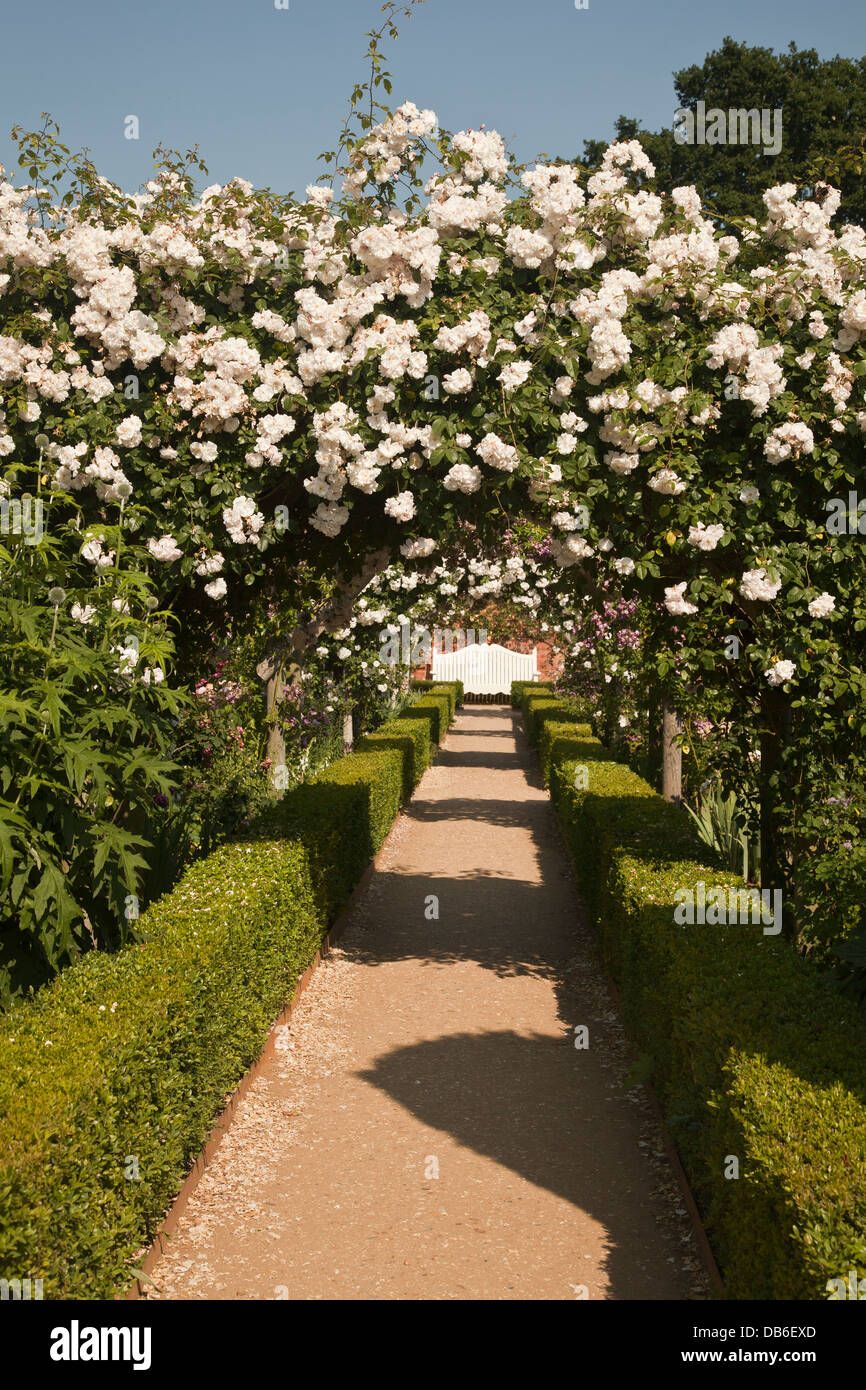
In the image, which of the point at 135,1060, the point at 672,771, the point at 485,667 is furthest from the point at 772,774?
the point at 485,667

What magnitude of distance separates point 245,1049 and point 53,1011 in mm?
1623

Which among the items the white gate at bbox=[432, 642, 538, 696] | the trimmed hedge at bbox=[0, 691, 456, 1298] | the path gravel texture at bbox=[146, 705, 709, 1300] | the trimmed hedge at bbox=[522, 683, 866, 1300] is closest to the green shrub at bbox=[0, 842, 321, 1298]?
the trimmed hedge at bbox=[0, 691, 456, 1298]

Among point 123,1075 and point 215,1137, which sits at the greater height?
point 123,1075

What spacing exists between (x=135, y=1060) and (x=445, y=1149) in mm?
1907

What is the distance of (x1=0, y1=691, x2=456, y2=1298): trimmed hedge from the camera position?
3049 mm

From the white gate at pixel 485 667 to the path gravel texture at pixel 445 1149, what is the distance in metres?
32.1

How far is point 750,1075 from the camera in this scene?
3.58 m

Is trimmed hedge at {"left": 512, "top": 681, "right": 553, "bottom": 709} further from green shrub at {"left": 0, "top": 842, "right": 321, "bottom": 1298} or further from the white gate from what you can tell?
green shrub at {"left": 0, "top": 842, "right": 321, "bottom": 1298}

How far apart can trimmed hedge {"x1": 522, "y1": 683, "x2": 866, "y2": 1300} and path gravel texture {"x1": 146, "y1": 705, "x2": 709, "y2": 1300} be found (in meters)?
0.33

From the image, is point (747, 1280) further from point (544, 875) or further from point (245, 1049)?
point (544, 875)

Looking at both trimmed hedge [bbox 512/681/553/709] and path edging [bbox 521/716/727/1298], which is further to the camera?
trimmed hedge [bbox 512/681/553/709]

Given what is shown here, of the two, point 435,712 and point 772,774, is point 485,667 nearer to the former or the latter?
point 435,712

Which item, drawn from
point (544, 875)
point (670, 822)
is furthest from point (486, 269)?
point (544, 875)

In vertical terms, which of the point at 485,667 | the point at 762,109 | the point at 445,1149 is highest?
the point at 762,109
